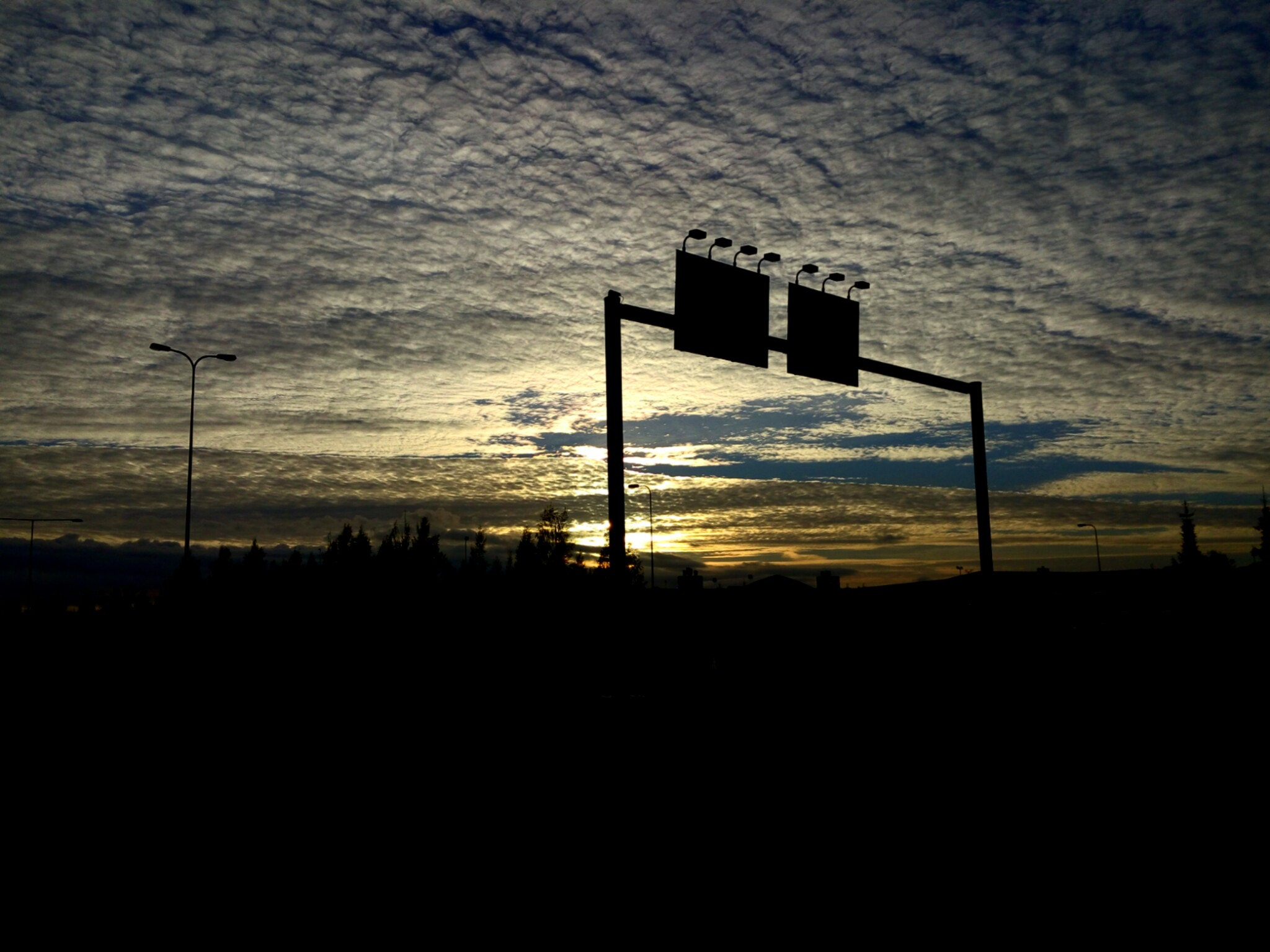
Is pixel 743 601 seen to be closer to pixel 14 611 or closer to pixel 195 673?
pixel 195 673

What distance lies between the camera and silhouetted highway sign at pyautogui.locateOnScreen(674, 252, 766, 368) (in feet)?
54.1

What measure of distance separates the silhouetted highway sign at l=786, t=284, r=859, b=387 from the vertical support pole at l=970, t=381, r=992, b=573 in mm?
6962

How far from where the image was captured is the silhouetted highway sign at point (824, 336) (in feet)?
62.2

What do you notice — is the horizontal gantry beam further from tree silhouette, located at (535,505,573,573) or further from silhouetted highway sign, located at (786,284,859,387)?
tree silhouette, located at (535,505,573,573)

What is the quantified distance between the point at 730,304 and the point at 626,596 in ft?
19.5

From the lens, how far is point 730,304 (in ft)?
56.0

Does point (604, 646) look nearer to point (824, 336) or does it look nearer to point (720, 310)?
point (720, 310)

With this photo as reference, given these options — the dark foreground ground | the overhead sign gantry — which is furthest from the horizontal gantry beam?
the dark foreground ground

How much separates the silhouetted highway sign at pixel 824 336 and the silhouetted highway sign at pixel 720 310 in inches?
57.5

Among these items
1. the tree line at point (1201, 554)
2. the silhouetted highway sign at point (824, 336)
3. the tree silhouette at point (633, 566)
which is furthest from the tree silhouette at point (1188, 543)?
the silhouetted highway sign at point (824, 336)

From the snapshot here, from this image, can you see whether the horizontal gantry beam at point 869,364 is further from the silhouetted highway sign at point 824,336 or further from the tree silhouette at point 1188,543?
the tree silhouette at point 1188,543

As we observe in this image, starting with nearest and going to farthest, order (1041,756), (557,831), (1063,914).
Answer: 1. (1063,914)
2. (557,831)
3. (1041,756)

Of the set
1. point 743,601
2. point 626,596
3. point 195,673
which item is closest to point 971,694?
point 626,596

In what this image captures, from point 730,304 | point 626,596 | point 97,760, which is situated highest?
point 730,304
